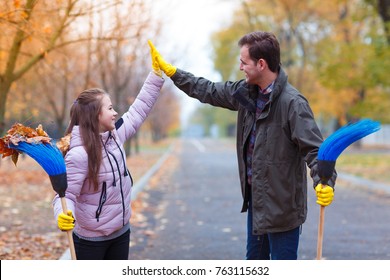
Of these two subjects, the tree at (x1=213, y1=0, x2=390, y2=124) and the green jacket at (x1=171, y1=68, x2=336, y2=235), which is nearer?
the green jacket at (x1=171, y1=68, x2=336, y2=235)

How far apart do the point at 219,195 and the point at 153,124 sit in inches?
1657

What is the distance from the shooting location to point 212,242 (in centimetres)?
816

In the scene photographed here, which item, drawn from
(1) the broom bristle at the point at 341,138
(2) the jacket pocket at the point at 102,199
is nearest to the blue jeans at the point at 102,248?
(2) the jacket pocket at the point at 102,199

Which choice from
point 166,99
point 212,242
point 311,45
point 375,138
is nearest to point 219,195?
point 212,242

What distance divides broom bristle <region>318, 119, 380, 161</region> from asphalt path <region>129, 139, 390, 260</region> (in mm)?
3680

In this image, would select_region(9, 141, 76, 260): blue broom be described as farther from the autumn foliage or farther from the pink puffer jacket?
the pink puffer jacket

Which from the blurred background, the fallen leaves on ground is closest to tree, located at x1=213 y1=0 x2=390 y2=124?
the blurred background

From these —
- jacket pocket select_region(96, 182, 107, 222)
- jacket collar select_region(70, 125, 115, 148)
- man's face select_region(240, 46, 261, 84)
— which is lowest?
jacket pocket select_region(96, 182, 107, 222)

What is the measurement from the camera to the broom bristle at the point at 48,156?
346 centimetres

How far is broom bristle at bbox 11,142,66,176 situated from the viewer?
3.46 m

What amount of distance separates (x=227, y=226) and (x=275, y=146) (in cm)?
597

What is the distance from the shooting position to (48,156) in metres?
3.47

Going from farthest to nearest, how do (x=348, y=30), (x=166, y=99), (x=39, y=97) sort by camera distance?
(x=166, y=99) < (x=348, y=30) < (x=39, y=97)
